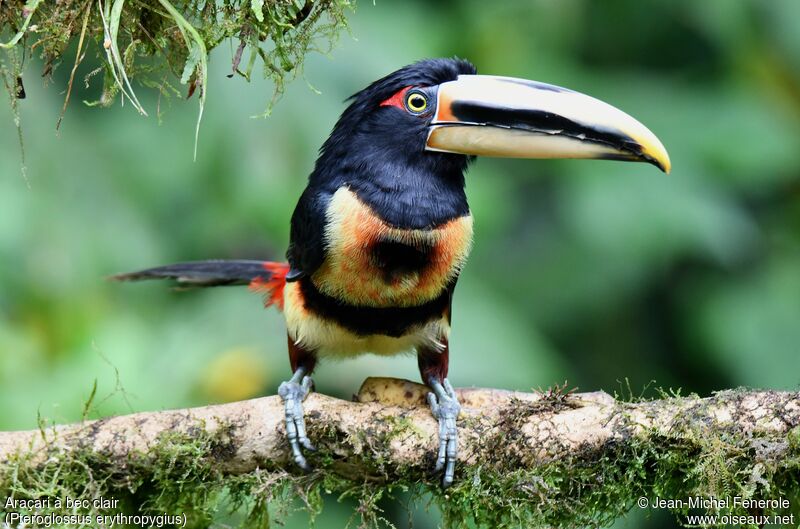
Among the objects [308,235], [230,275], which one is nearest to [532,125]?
[308,235]

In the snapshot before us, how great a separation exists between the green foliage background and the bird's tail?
0.45 m

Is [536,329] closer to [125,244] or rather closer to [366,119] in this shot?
[125,244]

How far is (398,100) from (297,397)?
2.96 feet

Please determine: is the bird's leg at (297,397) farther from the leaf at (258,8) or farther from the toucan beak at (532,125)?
the leaf at (258,8)

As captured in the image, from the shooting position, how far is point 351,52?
4.50 meters

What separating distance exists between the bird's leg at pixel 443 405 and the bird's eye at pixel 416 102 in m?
0.73

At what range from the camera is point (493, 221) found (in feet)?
15.7

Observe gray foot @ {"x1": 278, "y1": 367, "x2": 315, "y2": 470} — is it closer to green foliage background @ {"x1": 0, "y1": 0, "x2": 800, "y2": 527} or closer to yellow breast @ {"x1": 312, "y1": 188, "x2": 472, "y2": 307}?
yellow breast @ {"x1": 312, "y1": 188, "x2": 472, "y2": 307}

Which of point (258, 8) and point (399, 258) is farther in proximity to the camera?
point (399, 258)

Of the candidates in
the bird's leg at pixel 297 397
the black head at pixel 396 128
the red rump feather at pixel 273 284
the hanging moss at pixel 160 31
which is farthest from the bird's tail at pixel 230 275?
the hanging moss at pixel 160 31

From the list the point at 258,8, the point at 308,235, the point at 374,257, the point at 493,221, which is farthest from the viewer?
the point at 493,221

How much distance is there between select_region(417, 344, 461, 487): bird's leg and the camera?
→ 2.72m

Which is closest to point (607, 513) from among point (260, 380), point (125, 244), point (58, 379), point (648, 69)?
point (260, 380)

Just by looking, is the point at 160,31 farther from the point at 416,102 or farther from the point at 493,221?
the point at 493,221
